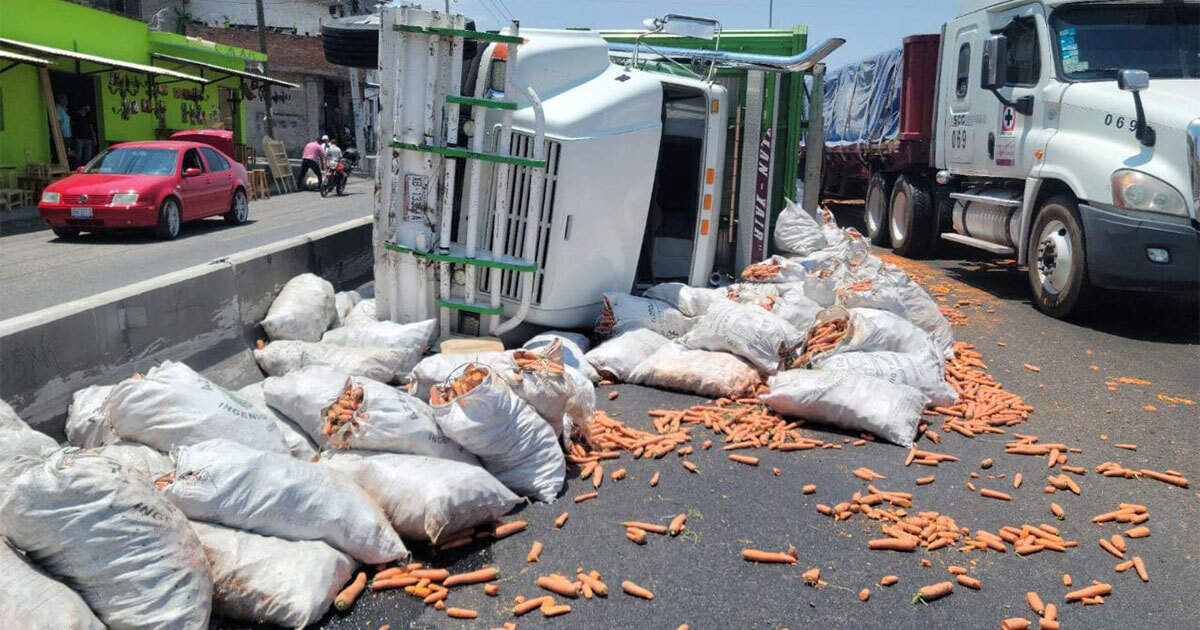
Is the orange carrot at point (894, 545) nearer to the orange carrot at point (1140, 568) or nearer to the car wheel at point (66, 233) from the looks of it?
the orange carrot at point (1140, 568)

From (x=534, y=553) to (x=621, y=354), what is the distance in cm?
262

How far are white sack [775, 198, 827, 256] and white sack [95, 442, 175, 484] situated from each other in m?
6.13

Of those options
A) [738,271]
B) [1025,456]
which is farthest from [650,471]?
[738,271]

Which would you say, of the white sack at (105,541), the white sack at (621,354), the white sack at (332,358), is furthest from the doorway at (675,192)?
the white sack at (105,541)

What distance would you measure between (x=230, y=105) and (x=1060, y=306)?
29.0 m

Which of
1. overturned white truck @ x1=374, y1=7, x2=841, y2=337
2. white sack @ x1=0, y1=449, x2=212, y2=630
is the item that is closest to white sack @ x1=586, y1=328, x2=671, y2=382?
overturned white truck @ x1=374, y1=7, x2=841, y2=337

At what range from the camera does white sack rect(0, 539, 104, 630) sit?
245 cm

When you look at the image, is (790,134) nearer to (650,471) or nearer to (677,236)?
(677,236)

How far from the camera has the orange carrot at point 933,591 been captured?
133 inches

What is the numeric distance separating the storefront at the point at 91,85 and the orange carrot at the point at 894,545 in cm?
1889

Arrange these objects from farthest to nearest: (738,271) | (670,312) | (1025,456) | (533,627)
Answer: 1. (738,271)
2. (670,312)
3. (1025,456)
4. (533,627)

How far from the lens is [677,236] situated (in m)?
8.59

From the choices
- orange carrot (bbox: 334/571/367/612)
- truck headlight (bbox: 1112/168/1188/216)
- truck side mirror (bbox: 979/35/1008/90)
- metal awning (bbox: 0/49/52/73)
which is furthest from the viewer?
metal awning (bbox: 0/49/52/73)

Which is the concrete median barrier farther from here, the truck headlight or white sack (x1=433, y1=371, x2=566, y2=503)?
the truck headlight
